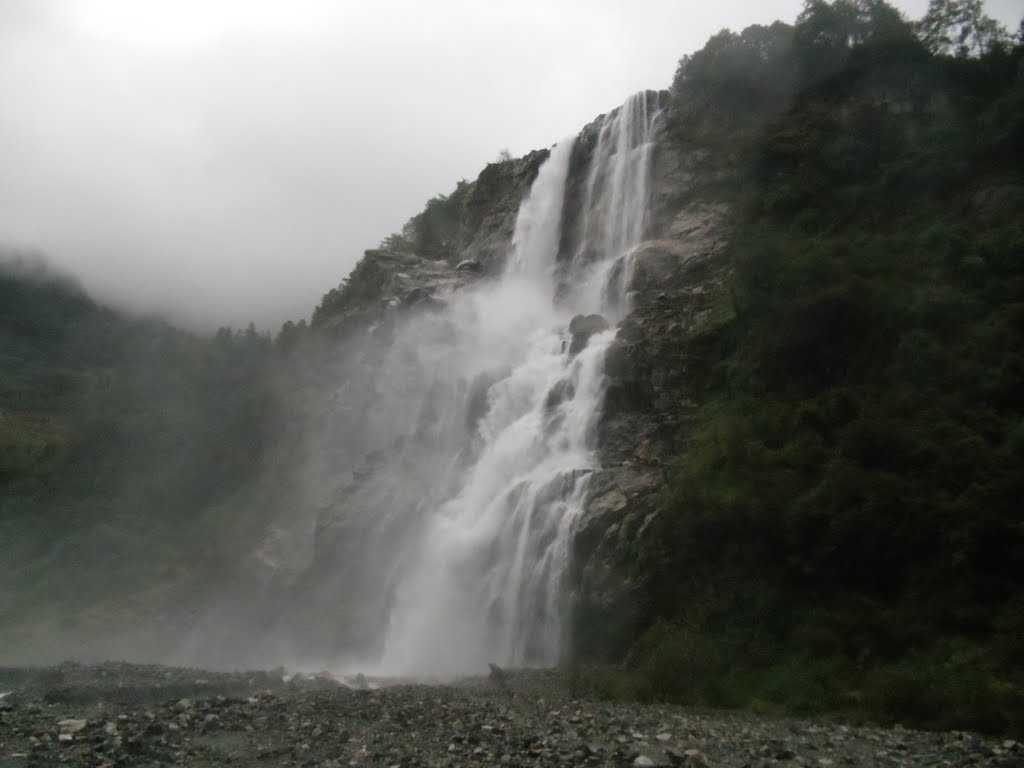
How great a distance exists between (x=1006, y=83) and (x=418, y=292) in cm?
3211

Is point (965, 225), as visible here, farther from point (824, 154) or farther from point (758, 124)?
point (758, 124)

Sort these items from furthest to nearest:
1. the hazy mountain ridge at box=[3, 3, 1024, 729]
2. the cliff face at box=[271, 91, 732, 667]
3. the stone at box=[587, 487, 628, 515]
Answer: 1. the stone at box=[587, 487, 628, 515]
2. the cliff face at box=[271, 91, 732, 667]
3. the hazy mountain ridge at box=[3, 3, 1024, 729]

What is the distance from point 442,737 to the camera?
36.2 feet

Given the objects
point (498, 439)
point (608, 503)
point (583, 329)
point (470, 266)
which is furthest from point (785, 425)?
point (470, 266)

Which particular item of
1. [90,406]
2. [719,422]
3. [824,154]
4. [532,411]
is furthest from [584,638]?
[90,406]

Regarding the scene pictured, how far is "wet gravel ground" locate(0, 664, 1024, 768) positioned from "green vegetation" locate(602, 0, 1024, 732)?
2.21 metres

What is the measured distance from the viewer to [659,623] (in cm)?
1939

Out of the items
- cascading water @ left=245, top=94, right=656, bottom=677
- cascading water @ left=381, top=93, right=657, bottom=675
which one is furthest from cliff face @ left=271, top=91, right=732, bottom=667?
cascading water @ left=381, top=93, right=657, bottom=675

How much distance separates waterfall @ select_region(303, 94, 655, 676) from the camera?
24453 mm

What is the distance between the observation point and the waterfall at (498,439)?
2445 cm

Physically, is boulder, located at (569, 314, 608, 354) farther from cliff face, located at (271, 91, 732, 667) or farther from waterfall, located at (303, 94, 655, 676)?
cliff face, located at (271, 91, 732, 667)

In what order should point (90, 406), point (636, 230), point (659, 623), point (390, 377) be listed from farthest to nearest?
point (90, 406) < point (390, 377) < point (636, 230) < point (659, 623)

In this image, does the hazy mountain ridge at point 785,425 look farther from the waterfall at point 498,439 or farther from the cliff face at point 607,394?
the waterfall at point 498,439

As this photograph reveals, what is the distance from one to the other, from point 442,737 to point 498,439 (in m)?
21.4
